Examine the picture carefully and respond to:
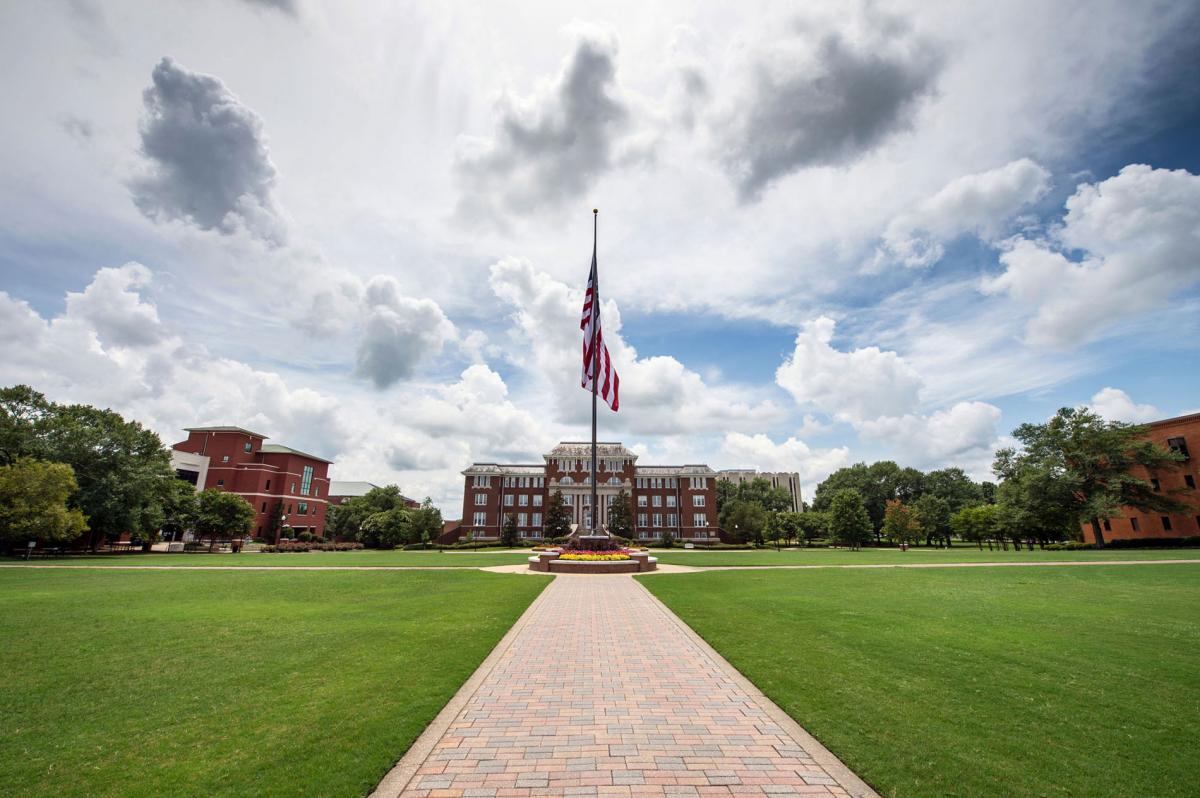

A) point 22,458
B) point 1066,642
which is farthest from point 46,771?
point 22,458

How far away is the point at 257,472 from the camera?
72.9 metres

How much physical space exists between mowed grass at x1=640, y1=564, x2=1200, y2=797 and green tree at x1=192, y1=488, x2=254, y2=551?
5938 centimetres

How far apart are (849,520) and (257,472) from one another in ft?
267

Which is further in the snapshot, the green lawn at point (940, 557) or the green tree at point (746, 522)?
the green tree at point (746, 522)

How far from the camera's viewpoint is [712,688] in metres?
8.23

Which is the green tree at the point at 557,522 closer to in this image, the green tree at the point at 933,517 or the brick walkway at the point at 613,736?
the green tree at the point at 933,517

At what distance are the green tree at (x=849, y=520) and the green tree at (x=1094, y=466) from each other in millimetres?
18428

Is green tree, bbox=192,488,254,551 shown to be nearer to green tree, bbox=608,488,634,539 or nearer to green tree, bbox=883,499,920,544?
green tree, bbox=608,488,634,539

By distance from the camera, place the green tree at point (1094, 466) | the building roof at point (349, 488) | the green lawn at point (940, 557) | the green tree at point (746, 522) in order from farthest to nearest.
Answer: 1. the building roof at point (349, 488)
2. the green tree at point (746, 522)
3. the green tree at point (1094, 466)
4. the green lawn at point (940, 557)

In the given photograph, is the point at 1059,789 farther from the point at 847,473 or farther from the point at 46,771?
the point at 847,473

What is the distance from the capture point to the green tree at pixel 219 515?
56062 mm

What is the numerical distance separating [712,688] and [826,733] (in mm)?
2189

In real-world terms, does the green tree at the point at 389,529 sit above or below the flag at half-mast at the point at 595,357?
below

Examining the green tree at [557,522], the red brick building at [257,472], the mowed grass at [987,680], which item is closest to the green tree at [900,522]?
the green tree at [557,522]
